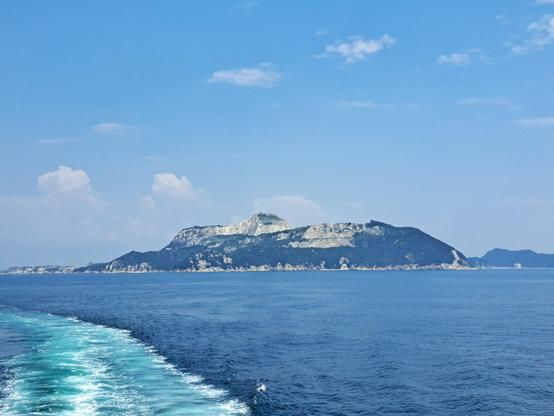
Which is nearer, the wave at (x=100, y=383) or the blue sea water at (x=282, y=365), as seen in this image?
the wave at (x=100, y=383)

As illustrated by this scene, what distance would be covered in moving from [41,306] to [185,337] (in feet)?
345

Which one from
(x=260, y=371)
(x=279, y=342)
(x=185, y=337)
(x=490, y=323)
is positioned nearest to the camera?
(x=260, y=371)

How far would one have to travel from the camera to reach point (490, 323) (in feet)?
437

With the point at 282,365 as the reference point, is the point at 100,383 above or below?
below

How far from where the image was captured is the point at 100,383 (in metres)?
75.8

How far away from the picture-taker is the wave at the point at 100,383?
209ft

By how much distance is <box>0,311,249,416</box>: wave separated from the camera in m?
63.8

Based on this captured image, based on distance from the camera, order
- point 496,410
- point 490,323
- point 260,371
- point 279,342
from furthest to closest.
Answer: point 490,323 → point 279,342 → point 260,371 → point 496,410

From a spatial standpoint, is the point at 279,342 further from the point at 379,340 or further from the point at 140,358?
the point at 140,358

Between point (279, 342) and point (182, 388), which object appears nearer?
point (182, 388)

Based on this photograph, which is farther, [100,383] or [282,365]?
[282,365]

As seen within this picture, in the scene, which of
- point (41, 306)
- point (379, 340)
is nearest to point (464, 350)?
point (379, 340)

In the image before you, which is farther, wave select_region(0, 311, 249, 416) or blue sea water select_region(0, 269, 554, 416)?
blue sea water select_region(0, 269, 554, 416)

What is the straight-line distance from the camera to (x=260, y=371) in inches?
3280
